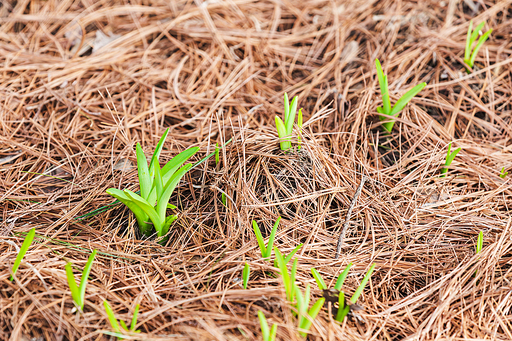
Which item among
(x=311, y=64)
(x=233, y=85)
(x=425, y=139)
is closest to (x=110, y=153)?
(x=233, y=85)

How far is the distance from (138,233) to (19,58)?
1.53m

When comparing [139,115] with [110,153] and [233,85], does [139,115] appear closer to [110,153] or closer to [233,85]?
[110,153]

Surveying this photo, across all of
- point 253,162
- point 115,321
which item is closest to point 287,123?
point 253,162

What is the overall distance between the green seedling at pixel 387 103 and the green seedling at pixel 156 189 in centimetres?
102

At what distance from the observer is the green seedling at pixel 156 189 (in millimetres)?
1386

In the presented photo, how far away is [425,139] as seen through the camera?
1889mm

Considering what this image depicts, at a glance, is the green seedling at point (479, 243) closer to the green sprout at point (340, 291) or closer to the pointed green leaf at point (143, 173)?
the green sprout at point (340, 291)

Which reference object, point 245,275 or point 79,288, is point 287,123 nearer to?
point 245,275

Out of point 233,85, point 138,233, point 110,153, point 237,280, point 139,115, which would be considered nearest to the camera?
point 237,280

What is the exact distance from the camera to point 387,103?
1859mm

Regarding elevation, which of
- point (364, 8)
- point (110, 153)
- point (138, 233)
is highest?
point (364, 8)

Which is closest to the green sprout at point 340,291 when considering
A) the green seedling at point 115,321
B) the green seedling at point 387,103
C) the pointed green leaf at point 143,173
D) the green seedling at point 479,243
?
Answer: the green seedling at point 479,243

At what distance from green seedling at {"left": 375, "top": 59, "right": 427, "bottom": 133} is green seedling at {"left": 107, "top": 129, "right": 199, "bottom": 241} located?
1.02 m

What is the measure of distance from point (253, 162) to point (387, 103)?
768 millimetres
